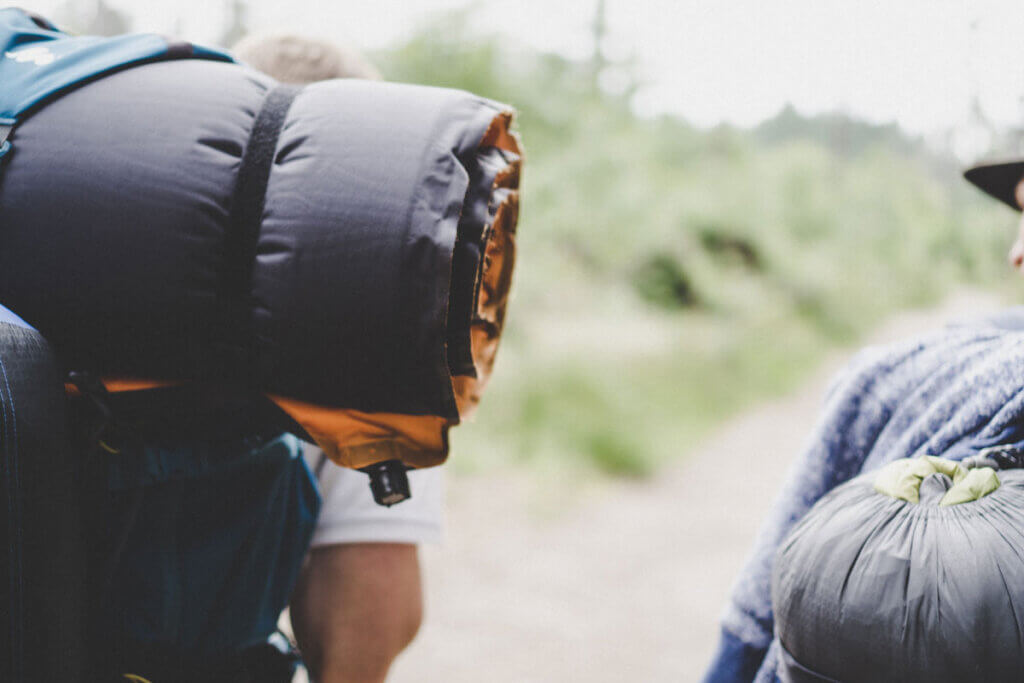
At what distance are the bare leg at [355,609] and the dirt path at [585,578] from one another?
204 cm

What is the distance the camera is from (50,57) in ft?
3.99

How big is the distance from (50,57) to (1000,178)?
5.10 ft

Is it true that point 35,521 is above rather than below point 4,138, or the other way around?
below

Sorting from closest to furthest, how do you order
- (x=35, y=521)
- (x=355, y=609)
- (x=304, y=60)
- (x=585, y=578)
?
(x=35, y=521) → (x=355, y=609) → (x=304, y=60) → (x=585, y=578)

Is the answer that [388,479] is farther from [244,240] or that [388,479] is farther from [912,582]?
[912,582]

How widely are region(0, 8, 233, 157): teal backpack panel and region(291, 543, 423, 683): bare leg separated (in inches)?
40.6

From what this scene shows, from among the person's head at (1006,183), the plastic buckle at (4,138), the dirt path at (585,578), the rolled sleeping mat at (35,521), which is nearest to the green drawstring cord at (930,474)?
the person's head at (1006,183)

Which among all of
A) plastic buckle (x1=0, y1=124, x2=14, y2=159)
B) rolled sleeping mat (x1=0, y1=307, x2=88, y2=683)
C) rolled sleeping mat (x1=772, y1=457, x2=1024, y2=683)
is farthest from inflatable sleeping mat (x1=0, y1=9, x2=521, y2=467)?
rolled sleeping mat (x1=772, y1=457, x2=1024, y2=683)

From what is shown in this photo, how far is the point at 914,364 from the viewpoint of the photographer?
1.55 m

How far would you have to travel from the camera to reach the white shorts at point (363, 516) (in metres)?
1.79

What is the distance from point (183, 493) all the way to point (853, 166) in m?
24.0

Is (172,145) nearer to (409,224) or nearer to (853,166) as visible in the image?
(409,224)

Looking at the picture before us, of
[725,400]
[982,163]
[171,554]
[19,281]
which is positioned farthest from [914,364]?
[725,400]

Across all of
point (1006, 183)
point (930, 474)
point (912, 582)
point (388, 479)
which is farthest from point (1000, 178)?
point (388, 479)
